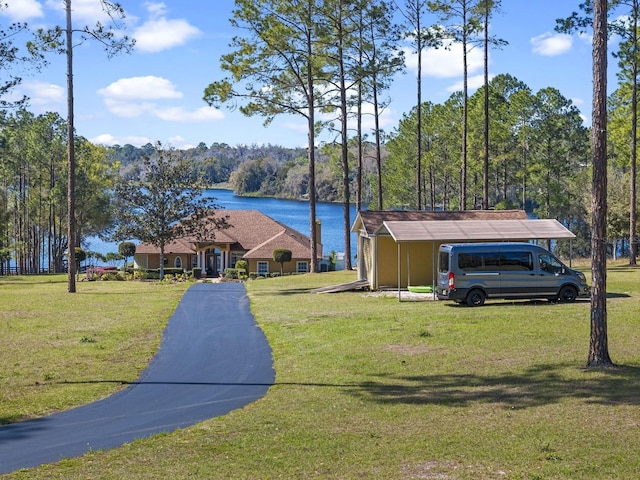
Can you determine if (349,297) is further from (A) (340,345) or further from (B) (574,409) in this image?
(B) (574,409)

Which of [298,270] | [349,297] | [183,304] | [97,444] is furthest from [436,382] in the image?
[298,270]

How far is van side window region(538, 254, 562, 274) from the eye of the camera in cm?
2303

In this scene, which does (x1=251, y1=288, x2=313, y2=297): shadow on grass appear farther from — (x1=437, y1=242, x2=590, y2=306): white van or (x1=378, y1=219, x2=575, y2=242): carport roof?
(x1=437, y1=242, x2=590, y2=306): white van

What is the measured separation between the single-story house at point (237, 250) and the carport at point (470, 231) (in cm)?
2781

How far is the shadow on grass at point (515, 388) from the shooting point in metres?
11.0

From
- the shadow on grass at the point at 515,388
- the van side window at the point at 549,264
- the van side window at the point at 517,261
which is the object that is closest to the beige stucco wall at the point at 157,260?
the van side window at the point at 517,261

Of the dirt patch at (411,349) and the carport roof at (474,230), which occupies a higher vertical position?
the carport roof at (474,230)

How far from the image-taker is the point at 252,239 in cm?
6119

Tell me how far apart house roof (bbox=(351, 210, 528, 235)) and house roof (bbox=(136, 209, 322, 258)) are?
78.9 feet

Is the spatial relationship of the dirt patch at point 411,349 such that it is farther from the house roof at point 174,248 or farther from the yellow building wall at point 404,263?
the house roof at point 174,248

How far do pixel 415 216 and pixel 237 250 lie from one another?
30.2m

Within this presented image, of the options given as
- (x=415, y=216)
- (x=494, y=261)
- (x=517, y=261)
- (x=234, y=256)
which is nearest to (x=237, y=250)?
(x=234, y=256)

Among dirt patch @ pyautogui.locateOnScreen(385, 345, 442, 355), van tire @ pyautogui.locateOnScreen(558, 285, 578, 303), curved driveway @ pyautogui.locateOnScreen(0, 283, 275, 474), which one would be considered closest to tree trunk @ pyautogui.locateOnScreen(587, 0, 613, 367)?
dirt patch @ pyautogui.locateOnScreen(385, 345, 442, 355)

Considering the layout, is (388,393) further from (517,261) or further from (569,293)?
(569,293)
